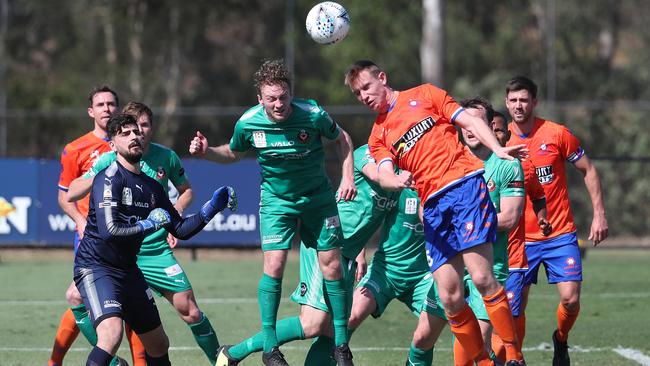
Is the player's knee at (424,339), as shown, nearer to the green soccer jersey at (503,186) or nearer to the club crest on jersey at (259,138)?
the green soccer jersey at (503,186)

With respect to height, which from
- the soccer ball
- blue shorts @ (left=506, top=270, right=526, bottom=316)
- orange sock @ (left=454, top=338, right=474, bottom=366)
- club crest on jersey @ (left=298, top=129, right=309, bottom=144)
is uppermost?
the soccer ball

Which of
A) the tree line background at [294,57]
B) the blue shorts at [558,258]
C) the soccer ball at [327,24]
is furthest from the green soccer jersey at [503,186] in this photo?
the tree line background at [294,57]

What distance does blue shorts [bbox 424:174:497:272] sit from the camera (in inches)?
279

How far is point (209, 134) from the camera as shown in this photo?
83.0ft

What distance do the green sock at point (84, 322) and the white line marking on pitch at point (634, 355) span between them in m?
4.22

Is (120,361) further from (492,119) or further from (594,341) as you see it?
(594,341)

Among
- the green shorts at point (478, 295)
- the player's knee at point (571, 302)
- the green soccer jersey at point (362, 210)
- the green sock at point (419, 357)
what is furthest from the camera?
the player's knee at point (571, 302)

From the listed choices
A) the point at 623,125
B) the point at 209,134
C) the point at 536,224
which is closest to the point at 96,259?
the point at 536,224

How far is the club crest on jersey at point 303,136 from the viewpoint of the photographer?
26.3 ft

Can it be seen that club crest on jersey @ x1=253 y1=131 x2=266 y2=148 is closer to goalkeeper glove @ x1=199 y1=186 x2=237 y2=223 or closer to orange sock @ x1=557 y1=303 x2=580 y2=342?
goalkeeper glove @ x1=199 y1=186 x2=237 y2=223

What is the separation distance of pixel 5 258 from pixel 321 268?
1260 cm

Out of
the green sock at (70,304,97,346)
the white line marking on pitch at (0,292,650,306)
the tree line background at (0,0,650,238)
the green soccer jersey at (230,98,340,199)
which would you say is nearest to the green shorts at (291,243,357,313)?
the green soccer jersey at (230,98,340,199)

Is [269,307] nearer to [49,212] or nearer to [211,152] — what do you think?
[211,152]

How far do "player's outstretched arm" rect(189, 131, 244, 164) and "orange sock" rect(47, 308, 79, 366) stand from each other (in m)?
1.69
